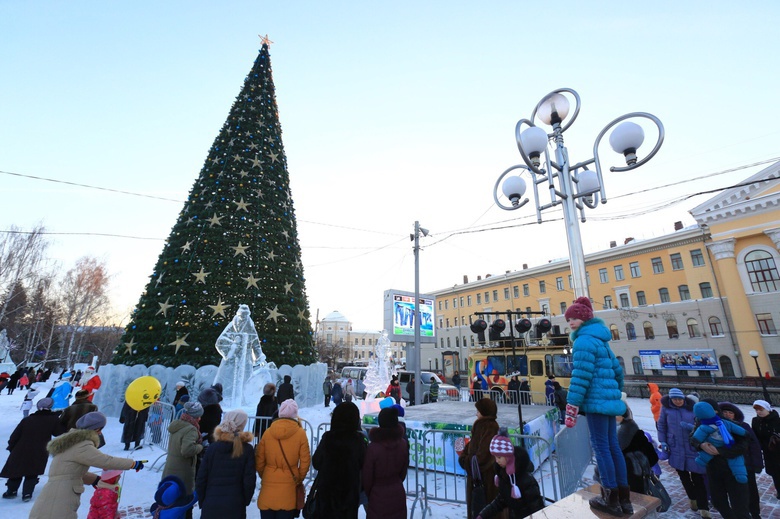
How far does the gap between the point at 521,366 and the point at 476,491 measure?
1678 centimetres

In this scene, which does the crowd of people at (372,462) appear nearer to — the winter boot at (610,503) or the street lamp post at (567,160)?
the winter boot at (610,503)

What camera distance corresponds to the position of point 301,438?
3.87 meters

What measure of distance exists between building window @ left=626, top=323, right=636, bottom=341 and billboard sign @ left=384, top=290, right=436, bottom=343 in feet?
87.2

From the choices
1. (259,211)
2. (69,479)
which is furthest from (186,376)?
(69,479)

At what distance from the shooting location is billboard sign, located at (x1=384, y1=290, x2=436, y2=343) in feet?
70.3

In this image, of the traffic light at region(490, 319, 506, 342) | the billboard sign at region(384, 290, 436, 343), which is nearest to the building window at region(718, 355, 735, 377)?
the billboard sign at region(384, 290, 436, 343)

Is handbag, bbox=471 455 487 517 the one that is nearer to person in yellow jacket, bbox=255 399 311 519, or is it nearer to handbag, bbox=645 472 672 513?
person in yellow jacket, bbox=255 399 311 519

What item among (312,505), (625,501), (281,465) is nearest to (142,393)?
(281,465)

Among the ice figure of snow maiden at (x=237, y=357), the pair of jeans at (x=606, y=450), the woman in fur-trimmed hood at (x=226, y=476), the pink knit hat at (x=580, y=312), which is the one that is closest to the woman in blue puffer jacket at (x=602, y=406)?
the pair of jeans at (x=606, y=450)

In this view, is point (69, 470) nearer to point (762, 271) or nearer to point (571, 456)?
point (571, 456)

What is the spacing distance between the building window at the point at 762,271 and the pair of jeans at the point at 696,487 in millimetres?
34966

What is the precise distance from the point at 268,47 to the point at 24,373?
1043 inches

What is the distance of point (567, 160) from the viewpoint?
6395mm

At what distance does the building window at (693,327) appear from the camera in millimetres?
32781
